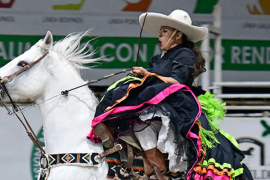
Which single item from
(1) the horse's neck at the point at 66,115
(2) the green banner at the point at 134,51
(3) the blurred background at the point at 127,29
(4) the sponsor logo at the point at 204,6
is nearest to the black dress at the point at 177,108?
(1) the horse's neck at the point at 66,115

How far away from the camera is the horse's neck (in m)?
3.57

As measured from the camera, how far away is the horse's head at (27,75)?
3.55 metres

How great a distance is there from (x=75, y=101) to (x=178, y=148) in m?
0.87

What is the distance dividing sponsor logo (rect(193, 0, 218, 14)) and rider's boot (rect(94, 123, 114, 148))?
4.51 metres

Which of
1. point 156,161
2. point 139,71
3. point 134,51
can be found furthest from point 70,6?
point 156,161

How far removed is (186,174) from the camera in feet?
11.4

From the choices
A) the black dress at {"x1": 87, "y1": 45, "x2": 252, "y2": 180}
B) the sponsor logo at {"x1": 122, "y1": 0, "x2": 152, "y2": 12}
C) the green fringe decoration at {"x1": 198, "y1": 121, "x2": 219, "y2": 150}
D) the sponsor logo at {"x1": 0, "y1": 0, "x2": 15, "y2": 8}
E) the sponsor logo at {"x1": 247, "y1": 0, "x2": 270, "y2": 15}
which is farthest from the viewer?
the sponsor logo at {"x1": 247, "y1": 0, "x2": 270, "y2": 15}

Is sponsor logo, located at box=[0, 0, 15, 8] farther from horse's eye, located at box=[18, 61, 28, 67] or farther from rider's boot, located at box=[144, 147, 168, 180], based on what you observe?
rider's boot, located at box=[144, 147, 168, 180]

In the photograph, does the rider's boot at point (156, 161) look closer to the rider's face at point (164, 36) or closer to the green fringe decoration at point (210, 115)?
the green fringe decoration at point (210, 115)

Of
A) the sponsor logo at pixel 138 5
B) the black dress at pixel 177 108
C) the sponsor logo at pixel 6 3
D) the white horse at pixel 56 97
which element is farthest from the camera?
the sponsor logo at pixel 138 5

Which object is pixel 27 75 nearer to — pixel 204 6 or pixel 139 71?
pixel 139 71

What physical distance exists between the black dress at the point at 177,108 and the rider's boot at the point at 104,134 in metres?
0.06

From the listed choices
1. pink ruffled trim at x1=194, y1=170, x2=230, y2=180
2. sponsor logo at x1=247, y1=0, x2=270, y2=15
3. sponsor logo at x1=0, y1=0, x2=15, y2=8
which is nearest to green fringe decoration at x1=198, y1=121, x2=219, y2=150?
pink ruffled trim at x1=194, y1=170, x2=230, y2=180

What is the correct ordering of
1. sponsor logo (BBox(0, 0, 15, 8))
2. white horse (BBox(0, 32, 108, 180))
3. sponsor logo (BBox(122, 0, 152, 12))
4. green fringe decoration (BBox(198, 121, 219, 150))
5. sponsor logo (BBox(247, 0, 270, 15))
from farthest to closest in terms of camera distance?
A: sponsor logo (BBox(247, 0, 270, 15)), sponsor logo (BBox(122, 0, 152, 12)), sponsor logo (BBox(0, 0, 15, 8)), white horse (BBox(0, 32, 108, 180)), green fringe decoration (BBox(198, 121, 219, 150))
